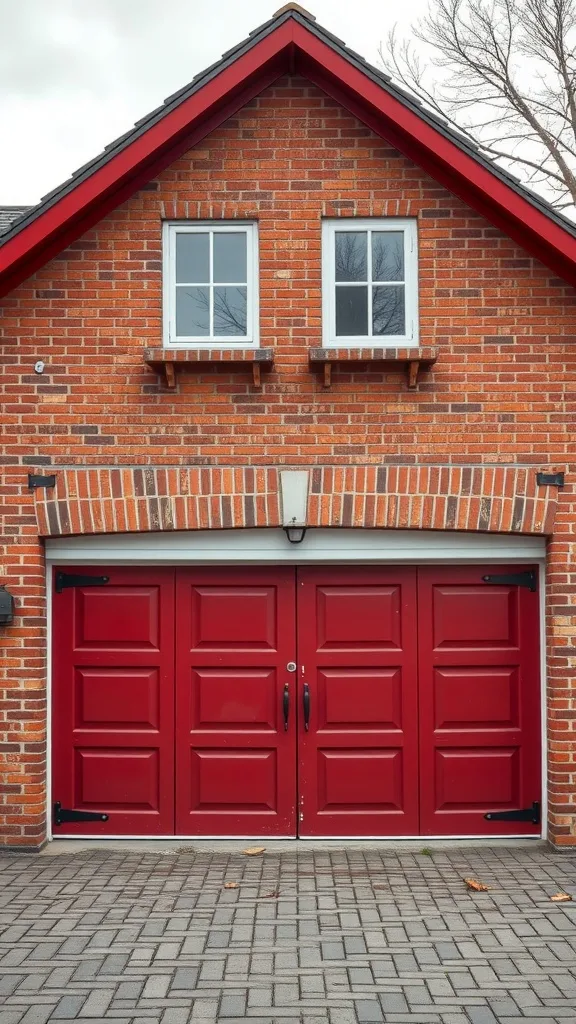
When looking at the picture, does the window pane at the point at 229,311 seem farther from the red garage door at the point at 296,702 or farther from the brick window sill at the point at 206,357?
the red garage door at the point at 296,702

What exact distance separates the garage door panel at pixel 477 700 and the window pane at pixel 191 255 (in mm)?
3713

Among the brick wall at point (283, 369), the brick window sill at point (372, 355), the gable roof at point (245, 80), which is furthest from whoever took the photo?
the brick wall at point (283, 369)

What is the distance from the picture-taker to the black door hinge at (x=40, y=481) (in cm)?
686

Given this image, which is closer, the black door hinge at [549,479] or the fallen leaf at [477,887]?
the fallen leaf at [477,887]

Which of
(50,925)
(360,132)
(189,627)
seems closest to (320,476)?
(189,627)

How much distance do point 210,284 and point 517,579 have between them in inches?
131

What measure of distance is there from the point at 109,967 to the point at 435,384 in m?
4.49

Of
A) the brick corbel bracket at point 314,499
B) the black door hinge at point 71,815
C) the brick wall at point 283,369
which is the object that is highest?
the brick wall at point 283,369

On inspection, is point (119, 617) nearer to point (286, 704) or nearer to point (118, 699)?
point (118, 699)

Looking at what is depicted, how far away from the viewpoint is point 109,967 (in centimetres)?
487

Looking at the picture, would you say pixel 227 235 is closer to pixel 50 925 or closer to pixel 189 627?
pixel 189 627

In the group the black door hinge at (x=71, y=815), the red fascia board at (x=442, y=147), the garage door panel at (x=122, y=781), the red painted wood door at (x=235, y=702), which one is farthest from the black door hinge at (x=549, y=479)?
the black door hinge at (x=71, y=815)

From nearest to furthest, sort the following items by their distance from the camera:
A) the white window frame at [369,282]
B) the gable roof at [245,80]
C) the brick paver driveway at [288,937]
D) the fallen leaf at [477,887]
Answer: the brick paver driveway at [288,937] → the fallen leaf at [477,887] → the gable roof at [245,80] → the white window frame at [369,282]

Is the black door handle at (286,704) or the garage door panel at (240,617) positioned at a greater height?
the garage door panel at (240,617)
